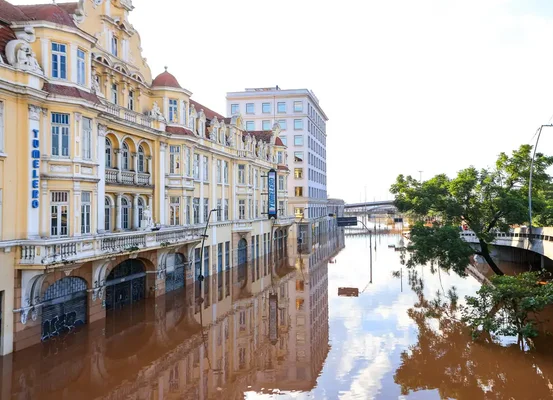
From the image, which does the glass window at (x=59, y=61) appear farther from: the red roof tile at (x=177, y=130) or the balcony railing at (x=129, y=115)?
the red roof tile at (x=177, y=130)

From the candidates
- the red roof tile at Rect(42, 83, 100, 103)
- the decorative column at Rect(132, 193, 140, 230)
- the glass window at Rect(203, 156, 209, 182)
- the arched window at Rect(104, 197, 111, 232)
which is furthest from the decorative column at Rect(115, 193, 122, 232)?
the glass window at Rect(203, 156, 209, 182)

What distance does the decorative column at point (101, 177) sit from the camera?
23.3 metres

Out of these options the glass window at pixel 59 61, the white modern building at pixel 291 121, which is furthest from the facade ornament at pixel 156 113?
the white modern building at pixel 291 121

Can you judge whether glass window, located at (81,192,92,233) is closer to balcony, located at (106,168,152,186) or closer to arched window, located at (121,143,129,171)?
balcony, located at (106,168,152,186)

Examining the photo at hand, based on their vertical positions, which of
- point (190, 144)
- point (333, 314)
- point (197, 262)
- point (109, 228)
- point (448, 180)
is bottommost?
point (333, 314)

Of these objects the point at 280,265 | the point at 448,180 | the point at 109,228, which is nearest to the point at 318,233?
the point at 280,265

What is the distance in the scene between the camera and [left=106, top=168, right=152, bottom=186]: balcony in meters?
26.1

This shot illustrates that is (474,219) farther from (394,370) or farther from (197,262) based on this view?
(197,262)

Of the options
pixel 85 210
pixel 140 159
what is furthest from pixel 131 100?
pixel 85 210

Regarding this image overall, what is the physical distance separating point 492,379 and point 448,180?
22073mm

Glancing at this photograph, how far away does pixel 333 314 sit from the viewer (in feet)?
90.5

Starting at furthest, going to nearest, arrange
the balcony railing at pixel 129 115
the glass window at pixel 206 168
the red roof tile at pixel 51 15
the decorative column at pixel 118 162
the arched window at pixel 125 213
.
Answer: the glass window at pixel 206 168 → the arched window at pixel 125 213 → the decorative column at pixel 118 162 → the balcony railing at pixel 129 115 → the red roof tile at pixel 51 15

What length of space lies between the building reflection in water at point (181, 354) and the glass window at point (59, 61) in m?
12.1

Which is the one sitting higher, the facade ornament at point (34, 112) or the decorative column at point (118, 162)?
the facade ornament at point (34, 112)
